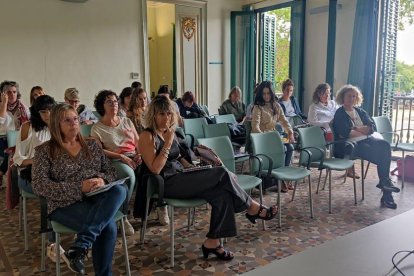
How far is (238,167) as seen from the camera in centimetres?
486

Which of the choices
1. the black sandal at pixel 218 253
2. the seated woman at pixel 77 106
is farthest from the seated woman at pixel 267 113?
the seated woman at pixel 77 106

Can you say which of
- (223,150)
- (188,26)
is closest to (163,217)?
(223,150)

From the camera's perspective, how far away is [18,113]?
4328 mm

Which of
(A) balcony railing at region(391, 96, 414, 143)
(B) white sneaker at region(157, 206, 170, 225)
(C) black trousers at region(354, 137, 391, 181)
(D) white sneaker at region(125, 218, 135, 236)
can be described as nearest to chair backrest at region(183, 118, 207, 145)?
(B) white sneaker at region(157, 206, 170, 225)

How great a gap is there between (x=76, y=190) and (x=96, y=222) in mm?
243

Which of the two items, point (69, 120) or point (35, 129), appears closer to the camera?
point (69, 120)

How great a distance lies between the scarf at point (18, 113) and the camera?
4.30m

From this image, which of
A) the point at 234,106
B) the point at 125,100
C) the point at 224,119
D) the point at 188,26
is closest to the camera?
the point at 125,100

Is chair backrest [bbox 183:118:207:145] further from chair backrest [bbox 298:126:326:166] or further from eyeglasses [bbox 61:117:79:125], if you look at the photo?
eyeglasses [bbox 61:117:79:125]

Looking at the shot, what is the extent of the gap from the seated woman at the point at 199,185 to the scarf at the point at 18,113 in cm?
222

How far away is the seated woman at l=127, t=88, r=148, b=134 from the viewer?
384 centimetres

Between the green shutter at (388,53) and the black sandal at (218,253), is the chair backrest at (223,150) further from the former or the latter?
the green shutter at (388,53)

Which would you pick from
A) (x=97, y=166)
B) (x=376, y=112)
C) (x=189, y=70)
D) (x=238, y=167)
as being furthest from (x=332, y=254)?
(x=189, y=70)

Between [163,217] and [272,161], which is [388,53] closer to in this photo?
[272,161]
